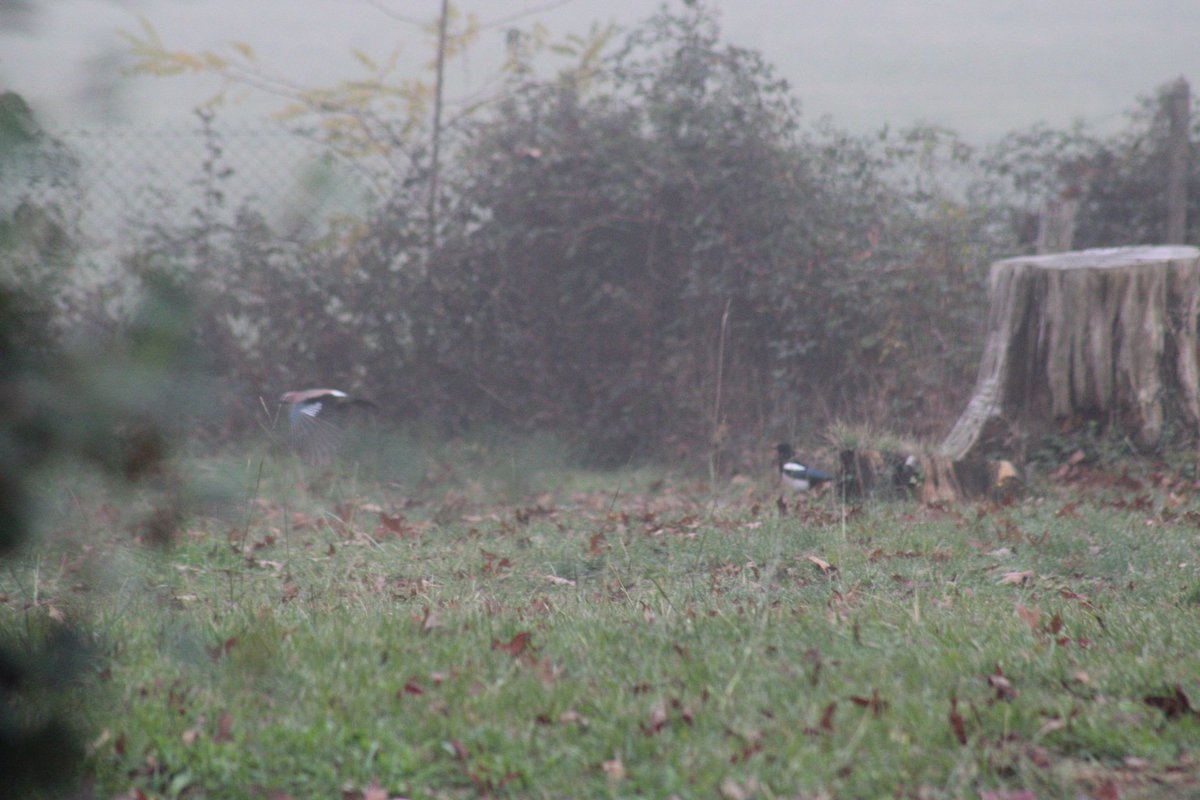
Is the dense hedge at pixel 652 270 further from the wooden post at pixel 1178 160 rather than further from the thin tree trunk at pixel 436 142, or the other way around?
the wooden post at pixel 1178 160

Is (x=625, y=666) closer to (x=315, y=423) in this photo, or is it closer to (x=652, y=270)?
(x=315, y=423)

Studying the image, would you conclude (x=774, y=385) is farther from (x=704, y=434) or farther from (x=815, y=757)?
(x=815, y=757)

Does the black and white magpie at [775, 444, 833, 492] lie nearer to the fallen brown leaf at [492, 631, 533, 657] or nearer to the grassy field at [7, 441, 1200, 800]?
the grassy field at [7, 441, 1200, 800]

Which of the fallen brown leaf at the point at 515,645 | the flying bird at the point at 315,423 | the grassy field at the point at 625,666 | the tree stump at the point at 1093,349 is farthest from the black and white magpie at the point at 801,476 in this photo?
the fallen brown leaf at the point at 515,645

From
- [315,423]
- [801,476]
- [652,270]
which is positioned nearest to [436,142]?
[652,270]

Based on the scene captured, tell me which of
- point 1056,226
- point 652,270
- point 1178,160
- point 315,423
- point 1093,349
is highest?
point 1178,160

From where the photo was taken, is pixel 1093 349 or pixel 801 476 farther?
pixel 1093 349

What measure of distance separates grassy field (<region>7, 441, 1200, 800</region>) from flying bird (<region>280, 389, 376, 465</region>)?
55 cm

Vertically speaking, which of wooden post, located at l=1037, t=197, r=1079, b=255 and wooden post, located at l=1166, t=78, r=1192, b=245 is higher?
wooden post, located at l=1166, t=78, r=1192, b=245

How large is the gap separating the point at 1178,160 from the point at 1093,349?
354 cm

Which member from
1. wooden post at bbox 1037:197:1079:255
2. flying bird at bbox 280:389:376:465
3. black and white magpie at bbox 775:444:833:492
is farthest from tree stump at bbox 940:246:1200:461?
flying bird at bbox 280:389:376:465

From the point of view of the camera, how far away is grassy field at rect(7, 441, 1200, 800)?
2.49 metres

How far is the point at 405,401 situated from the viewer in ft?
29.6

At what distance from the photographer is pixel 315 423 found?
4.88 metres
